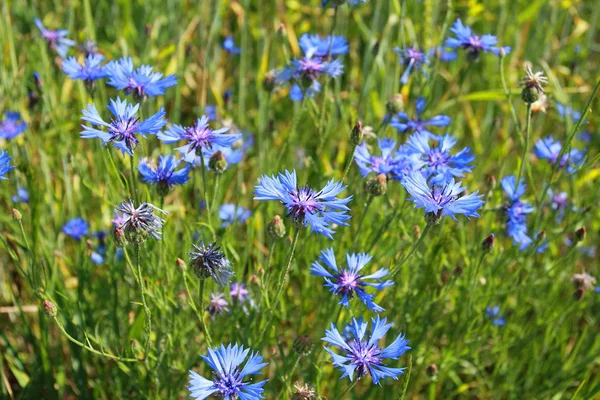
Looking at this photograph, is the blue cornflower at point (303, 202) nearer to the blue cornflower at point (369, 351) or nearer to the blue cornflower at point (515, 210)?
the blue cornflower at point (369, 351)

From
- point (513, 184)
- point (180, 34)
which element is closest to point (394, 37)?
point (180, 34)

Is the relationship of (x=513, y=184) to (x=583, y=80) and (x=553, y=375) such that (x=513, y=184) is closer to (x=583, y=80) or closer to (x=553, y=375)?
(x=553, y=375)

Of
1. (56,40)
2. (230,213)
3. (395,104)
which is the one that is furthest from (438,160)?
(56,40)

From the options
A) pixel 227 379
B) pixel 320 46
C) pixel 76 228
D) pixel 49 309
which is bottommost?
pixel 227 379

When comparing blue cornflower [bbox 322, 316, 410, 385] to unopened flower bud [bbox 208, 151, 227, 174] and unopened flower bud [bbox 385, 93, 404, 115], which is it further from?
unopened flower bud [bbox 385, 93, 404, 115]

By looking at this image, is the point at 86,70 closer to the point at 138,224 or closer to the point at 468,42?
the point at 138,224

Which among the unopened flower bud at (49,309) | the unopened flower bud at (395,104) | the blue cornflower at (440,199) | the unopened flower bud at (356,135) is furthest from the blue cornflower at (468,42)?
the unopened flower bud at (49,309)
